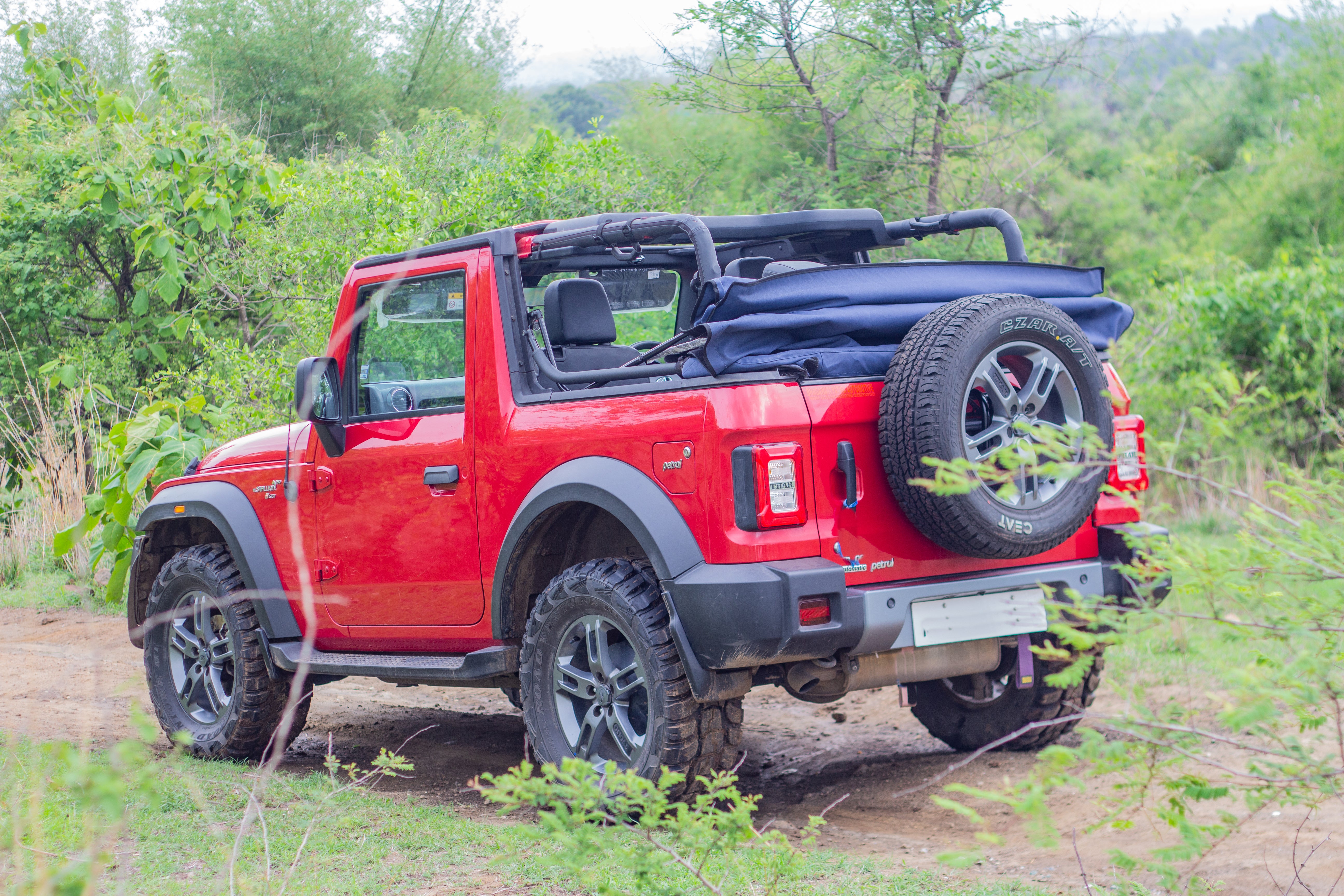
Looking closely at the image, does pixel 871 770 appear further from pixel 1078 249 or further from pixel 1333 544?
pixel 1078 249

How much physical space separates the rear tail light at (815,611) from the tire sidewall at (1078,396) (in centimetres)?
50

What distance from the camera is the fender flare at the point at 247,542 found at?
537cm

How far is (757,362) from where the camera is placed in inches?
157

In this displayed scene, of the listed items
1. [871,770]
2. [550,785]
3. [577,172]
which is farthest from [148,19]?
[550,785]

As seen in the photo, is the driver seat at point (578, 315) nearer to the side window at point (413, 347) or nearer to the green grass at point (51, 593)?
the side window at point (413, 347)

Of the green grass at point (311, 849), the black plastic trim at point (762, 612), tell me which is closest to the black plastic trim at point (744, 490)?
the black plastic trim at point (762, 612)

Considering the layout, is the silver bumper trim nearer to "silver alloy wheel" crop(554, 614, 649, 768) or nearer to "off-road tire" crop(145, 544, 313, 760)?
"silver alloy wheel" crop(554, 614, 649, 768)

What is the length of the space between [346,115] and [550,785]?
19.4 meters

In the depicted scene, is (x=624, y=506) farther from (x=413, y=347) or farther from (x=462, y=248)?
(x=413, y=347)

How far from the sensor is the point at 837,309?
416cm

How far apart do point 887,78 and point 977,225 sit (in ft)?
21.0

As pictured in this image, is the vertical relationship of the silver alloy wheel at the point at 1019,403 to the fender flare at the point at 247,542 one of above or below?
above

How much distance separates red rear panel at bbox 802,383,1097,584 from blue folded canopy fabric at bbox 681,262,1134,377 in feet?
0.42

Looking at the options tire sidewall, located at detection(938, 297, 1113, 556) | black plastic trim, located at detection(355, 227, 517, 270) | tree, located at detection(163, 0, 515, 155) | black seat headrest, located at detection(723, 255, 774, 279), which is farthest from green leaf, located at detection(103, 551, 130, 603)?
tree, located at detection(163, 0, 515, 155)
